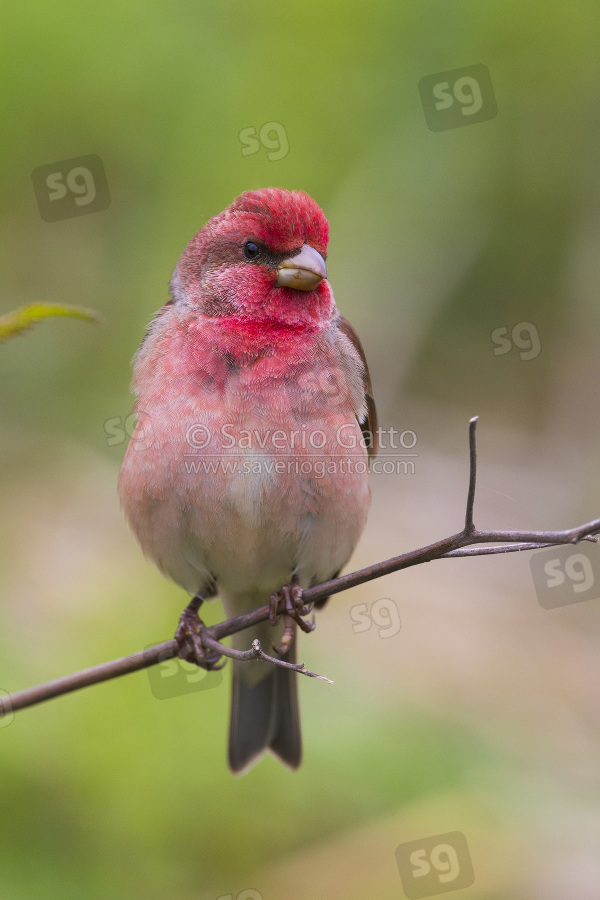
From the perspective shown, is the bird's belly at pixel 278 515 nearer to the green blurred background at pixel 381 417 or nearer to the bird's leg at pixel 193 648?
the bird's leg at pixel 193 648

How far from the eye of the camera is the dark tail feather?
488 cm

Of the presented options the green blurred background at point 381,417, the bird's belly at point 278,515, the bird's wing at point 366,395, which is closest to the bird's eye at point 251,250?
the bird's wing at point 366,395

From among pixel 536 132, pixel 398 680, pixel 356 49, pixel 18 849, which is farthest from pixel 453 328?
pixel 18 849

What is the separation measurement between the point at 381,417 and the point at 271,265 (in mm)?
2818

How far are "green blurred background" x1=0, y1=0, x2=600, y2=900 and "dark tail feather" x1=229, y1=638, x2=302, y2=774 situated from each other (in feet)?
0.79

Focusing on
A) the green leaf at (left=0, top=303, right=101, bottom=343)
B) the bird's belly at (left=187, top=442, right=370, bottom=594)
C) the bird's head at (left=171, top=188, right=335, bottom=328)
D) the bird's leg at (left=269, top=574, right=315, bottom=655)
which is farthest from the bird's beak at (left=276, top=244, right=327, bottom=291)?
the green leaf at (left=0, top=303, right=101, bottom=343)

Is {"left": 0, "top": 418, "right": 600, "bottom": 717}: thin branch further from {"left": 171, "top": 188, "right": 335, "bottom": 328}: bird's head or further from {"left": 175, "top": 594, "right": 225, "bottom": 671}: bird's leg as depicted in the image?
{"left": 171, "top": 188, "right": 335, "bottom": 328}: bird's head

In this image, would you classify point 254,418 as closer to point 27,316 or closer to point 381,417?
point 27,316

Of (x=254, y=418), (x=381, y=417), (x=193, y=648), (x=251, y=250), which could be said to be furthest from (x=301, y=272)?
(x=381, y=417)

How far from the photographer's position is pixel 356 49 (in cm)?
634

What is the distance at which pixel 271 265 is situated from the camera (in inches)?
169

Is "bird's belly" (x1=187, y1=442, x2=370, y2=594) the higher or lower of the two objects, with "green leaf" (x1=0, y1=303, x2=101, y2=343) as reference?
lower

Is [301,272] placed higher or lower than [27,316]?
higher

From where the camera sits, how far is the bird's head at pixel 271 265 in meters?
4.25
